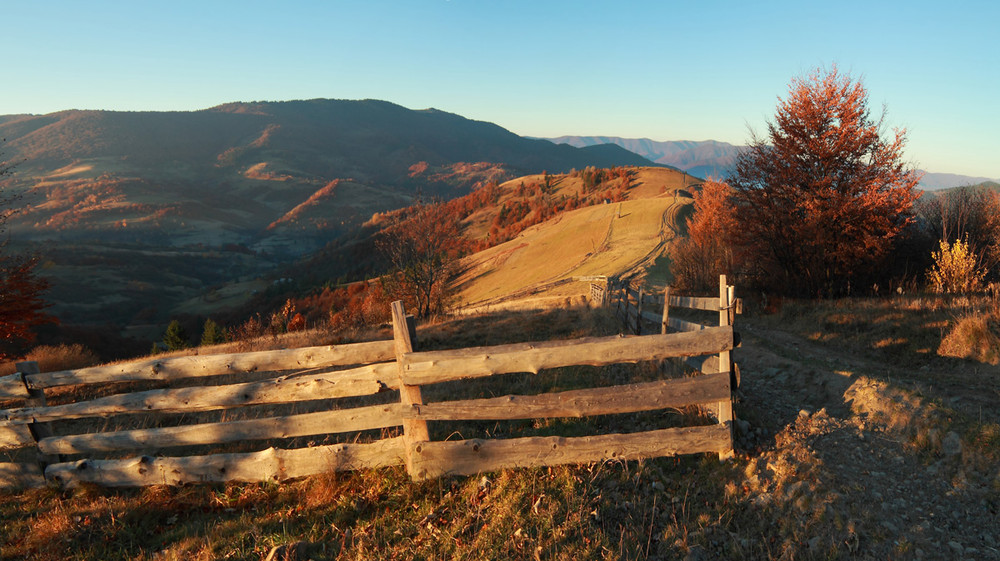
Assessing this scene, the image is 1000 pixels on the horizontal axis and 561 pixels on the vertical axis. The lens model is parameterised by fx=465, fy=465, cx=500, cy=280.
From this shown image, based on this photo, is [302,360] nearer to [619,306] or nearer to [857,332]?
[619,306]

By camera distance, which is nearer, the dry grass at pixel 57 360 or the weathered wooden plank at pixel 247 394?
the weathered wooden plank at pixel 247 394

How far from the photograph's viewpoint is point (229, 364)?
5.27m

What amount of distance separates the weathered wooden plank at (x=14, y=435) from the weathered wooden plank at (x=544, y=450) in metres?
4.75

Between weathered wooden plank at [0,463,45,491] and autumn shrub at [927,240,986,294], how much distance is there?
20.4 meters

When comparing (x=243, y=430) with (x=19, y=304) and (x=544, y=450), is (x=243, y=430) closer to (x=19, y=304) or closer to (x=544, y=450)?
(x=544, y=450)

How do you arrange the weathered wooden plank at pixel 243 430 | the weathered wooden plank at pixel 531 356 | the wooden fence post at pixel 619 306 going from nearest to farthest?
the weathered wooden plank at pixel 531 356
the weathered wooden plank at pixel 243 430
the wooden fence post at pixel 619 306

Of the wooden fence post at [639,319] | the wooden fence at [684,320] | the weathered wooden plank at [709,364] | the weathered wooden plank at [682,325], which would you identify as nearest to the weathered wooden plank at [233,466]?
the wooden fence at [684,320]

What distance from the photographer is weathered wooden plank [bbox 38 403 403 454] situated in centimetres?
496

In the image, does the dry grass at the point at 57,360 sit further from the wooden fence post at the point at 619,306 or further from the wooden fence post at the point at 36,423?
the wooden fence post at the point at 619,306

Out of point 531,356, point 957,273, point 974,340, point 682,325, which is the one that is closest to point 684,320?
point 682,325

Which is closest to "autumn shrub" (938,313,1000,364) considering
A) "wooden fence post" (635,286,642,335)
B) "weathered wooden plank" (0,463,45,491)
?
"wooden fence post" (635,286,642,335)

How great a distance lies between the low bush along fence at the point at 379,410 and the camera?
462 cm

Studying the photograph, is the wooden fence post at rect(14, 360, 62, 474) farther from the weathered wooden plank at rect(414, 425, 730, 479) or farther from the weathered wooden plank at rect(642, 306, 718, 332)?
the weathered wooden plank at rect(642, 306, 718, 332)

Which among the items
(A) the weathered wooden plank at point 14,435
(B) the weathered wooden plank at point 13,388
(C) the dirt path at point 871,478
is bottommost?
(C) the dirt path at point 871,478
